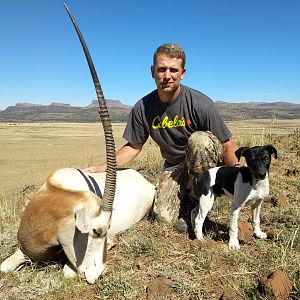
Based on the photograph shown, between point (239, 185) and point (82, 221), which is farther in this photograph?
point (239, 185)

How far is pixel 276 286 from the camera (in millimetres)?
2697

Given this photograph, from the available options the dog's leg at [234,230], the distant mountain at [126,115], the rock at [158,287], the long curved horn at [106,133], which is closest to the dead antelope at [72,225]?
the long curved horn at [106,133]

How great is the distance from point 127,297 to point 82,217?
28.2 inches

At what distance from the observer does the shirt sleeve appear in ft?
17.1

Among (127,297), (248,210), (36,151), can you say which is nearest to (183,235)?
(248,210)

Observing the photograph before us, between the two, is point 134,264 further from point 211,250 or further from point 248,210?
point 248,210

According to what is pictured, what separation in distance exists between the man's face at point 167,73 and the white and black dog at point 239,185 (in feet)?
3.83

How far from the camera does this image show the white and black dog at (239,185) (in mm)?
3695

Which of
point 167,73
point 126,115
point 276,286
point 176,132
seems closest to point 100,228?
point 276,286

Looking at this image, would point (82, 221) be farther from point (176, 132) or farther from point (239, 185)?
point (176, 132)

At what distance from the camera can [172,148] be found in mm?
5160

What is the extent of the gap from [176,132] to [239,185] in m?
1.38

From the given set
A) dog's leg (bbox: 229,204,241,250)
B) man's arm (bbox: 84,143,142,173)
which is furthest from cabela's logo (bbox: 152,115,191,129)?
dog's leg (bbox: 229,204,241,250)

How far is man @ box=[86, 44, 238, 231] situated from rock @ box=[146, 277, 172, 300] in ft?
4.39
